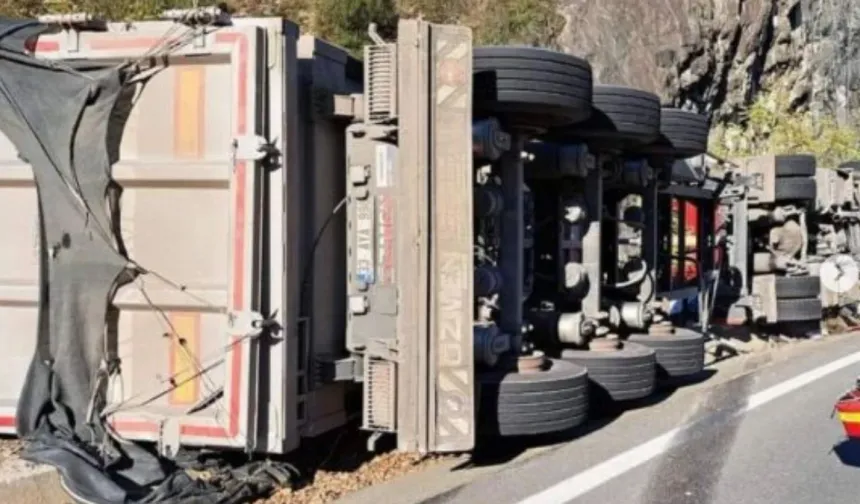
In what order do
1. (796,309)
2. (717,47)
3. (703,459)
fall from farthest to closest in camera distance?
(717,47), (796,309), (703,459)

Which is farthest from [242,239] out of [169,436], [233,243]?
[169,436]

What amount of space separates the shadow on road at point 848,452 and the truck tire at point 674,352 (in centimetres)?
157

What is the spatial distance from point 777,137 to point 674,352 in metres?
22.6

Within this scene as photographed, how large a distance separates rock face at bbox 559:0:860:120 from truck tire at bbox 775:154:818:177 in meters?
11.1

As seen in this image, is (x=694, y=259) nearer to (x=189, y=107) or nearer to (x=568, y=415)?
(x=568, y=415)

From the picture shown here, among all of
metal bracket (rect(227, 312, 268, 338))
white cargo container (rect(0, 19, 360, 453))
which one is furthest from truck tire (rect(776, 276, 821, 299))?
metal bracket (rect(227, 312, 268, 338))

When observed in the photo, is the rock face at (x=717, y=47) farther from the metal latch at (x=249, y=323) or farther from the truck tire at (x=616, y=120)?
the metal latch at (x=249, y=323)

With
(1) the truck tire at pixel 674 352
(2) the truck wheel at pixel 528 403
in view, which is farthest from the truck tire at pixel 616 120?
(2) the truck wheel at pixel 528 403

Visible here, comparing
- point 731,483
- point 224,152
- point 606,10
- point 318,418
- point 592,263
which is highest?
point 606,10

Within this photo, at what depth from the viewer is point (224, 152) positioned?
461cm

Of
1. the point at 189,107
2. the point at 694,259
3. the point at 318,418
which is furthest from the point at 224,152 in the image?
the point at 694,259

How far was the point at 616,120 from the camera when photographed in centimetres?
680

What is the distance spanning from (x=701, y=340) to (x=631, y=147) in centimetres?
148

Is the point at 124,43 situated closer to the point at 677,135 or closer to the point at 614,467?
the point at 614,467
